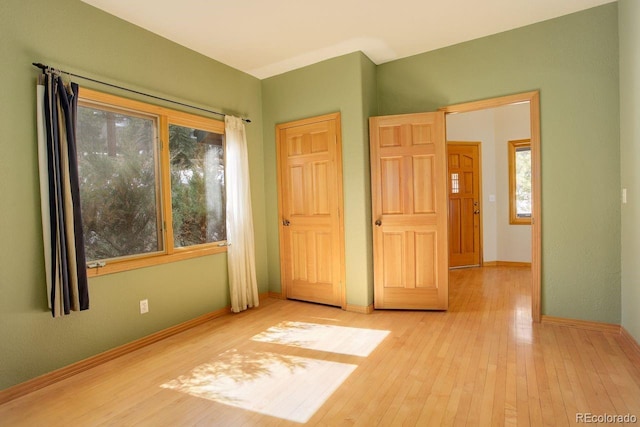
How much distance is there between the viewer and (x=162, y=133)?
323 centimetres

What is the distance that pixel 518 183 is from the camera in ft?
19.4

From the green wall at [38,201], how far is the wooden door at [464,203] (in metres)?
4.07

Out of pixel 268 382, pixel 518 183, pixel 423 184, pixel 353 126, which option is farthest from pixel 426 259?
pixel 518 183

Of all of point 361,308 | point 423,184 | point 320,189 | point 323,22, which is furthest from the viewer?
point 320,189

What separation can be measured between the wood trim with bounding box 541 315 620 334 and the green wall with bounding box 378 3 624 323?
0.05m

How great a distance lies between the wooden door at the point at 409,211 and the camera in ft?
11.9

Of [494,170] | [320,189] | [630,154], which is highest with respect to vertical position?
[494,170]

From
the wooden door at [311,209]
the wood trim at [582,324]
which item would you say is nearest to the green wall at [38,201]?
the wooden door at [311,209]

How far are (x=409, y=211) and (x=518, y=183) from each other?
333 cm

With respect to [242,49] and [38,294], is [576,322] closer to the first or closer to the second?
[242,49]

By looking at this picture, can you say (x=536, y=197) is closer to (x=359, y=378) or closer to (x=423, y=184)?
(x=423, y=184)

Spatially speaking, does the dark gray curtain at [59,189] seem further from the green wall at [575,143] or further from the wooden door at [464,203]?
the wooden door at [464,203]

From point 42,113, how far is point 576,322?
4621mm

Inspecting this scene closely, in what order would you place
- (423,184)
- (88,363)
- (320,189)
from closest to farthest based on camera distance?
(88,363)
(423,184)
(320,189)
